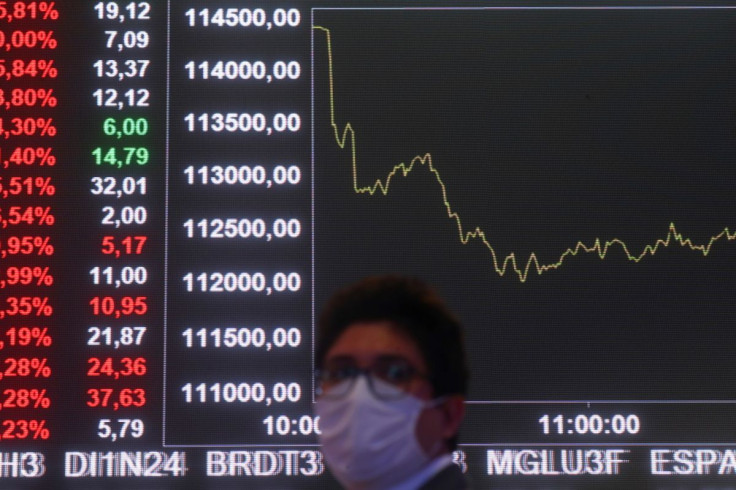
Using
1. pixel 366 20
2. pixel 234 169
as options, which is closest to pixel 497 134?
pixel 366 20

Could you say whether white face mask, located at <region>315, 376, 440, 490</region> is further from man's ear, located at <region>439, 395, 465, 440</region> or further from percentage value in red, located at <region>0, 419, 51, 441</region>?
percentage value in red, located at <region>0, 419, 51, 441</region>

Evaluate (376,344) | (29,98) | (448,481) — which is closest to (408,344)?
(376,344)

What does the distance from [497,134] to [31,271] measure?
4.23 feet

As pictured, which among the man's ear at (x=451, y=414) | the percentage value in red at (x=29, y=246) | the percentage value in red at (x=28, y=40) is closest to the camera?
the man's ear at (x=451, y=414)

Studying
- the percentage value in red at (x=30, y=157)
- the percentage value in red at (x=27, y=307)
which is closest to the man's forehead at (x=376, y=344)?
the percentage value in red at (x=27, y=307)

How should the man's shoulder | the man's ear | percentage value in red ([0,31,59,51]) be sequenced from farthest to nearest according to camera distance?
percentage value in red ([0,31,59,51]) < the man's ear < the man's shoulder

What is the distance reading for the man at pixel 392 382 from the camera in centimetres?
135

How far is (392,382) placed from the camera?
4.46 ft

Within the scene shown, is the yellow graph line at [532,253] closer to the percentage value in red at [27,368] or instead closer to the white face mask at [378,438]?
the percentage value in red at [27,368]

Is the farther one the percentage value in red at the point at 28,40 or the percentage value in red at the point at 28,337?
the percentage value in red at the point at 28,40

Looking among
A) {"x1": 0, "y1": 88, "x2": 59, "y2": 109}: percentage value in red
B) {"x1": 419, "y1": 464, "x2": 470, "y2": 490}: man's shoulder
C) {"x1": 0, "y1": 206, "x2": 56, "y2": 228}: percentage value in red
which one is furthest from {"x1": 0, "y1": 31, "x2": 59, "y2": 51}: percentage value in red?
{"x1": 419, "y1": 464, "x2": 470, "y2": 490}: man's shoulder

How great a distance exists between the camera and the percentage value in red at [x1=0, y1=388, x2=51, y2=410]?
10.1 feet

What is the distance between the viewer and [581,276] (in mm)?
3176

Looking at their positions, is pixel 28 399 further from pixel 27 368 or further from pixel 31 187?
pixel 31 187
